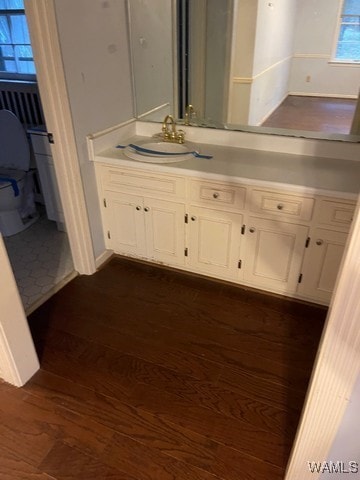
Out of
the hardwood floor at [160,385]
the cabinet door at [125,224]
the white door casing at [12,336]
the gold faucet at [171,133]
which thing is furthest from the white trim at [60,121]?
the white door casing at [12,336]

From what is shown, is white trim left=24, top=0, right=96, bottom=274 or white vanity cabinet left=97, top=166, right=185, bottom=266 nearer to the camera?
white trim left=24, top=0, right=96, bottom=274

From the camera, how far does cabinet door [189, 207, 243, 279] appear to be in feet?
6.51

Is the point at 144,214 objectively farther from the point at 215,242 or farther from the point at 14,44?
the point at 14,44

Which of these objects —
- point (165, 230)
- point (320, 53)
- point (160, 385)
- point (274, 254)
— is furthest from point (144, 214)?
point (320, 53)

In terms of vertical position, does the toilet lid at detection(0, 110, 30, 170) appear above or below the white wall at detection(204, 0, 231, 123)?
below

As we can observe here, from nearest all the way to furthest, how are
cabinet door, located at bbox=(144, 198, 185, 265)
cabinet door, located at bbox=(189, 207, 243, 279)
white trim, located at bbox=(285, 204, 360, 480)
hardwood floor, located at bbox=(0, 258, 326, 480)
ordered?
1. white trim, located at bbox=(285, 204, 360, 480)
2. hardwood floor, located at bbox=(0, 258, 326, 480)
3. cabinet door, located at bbox=(189, 207, 243, 279)
4. cabinet door, located at bbox=(144, 198, 185, 265)

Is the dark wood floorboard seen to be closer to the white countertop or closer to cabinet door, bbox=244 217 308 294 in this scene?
the white countertop

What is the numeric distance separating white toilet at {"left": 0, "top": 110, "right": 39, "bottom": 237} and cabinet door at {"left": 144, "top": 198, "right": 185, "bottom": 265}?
1163mm

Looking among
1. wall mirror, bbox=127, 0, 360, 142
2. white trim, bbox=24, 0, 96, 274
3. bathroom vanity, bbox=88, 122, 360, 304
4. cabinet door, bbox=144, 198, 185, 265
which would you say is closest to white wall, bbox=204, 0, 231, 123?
wall mirror, bbox=127, 0, 360, 142

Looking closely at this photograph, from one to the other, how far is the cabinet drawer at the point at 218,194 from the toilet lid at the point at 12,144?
156 centimetres

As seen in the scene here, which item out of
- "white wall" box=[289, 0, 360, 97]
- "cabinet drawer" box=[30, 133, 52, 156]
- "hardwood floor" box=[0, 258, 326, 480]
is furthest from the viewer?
"cabinet drawer" box=[30, 133, 52, 156]

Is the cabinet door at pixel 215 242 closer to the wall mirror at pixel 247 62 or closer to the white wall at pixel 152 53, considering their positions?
the wall mirror at pixel 247 62

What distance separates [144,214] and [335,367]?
1.55 m

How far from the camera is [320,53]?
70.3 inches
